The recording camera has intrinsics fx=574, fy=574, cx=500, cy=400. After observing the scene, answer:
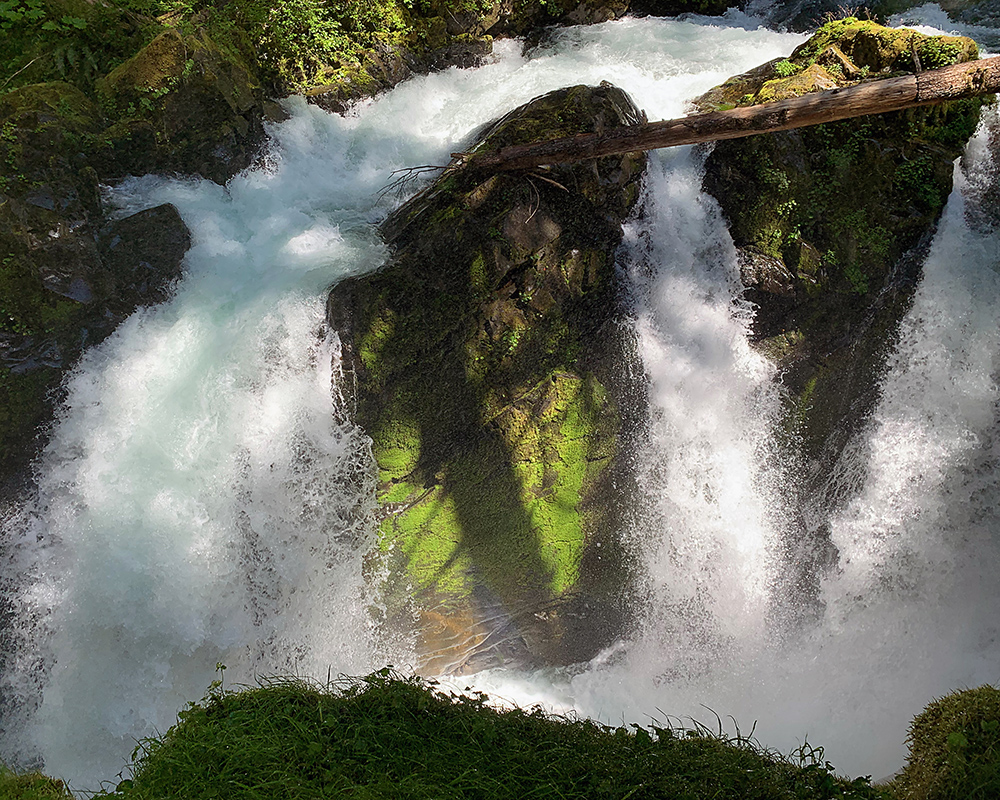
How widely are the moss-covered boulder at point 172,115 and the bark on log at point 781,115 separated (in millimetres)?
3246

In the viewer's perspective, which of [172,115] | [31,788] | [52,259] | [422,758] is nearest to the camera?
[422,758]

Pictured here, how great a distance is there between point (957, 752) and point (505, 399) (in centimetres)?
446

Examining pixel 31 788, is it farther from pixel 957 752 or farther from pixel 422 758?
pixel 957 752

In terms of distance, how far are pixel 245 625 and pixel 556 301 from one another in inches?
177

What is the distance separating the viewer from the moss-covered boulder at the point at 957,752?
12.0ft

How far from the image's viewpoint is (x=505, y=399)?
6148mm

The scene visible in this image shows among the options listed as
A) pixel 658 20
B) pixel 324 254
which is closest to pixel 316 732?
pixel 324 254

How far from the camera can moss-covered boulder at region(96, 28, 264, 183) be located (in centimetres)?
646

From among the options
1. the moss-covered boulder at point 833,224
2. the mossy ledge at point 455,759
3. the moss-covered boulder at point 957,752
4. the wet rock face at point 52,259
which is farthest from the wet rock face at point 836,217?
the wet rock face at point 52,259

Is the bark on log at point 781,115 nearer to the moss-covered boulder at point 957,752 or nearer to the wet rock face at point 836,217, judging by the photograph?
the wet rock face at point 836,217

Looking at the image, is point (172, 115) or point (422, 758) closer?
point (422, 758)

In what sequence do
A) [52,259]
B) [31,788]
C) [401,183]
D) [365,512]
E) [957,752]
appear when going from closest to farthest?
1. [957,752]
2. [31,788]
3. [52,259]
4. [365,512]
5. [401,183]

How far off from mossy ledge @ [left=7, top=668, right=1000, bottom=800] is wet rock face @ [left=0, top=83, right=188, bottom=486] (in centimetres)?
346

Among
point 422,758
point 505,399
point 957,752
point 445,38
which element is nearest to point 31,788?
point 422,758
